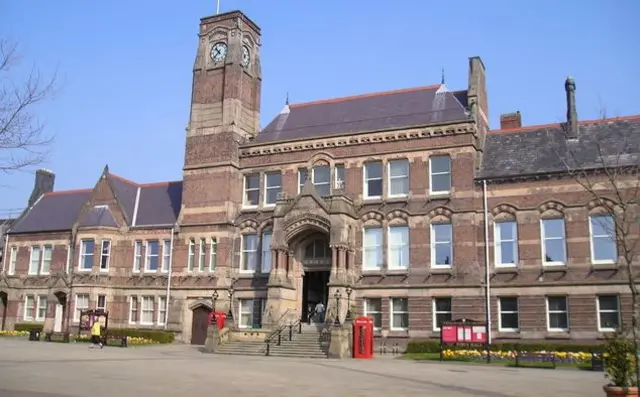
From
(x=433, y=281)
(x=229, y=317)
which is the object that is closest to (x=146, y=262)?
(x=229, y=317)

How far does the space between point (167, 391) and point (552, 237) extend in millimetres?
22343

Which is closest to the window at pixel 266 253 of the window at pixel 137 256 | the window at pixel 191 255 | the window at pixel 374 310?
the window at pixel 191 255

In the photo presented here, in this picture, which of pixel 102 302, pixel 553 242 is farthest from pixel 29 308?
pixel 553 242

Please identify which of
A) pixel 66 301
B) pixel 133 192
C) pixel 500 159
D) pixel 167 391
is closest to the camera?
pixel 167 391

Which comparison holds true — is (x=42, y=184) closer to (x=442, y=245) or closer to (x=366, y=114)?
(x=366, y=114)

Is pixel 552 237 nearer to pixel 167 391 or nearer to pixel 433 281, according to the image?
pixel 433 281

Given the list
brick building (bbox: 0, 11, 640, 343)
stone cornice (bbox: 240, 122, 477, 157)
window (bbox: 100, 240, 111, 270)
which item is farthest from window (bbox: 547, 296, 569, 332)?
window (bbox: 100, 240, 111, 270)

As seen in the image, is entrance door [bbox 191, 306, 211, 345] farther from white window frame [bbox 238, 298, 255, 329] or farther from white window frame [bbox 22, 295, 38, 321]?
white window frame [bbox 22, 295, 38, 321]

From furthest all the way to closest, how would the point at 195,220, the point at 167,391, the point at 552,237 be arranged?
the point at 195,220 < the point at 552,237 < the point at 167,391

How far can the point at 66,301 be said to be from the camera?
41.1 m

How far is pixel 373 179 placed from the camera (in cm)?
3475

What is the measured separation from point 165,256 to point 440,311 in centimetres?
1778

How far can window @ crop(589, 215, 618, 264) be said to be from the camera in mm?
29312

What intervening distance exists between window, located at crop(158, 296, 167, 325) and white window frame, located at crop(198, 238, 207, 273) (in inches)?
134
